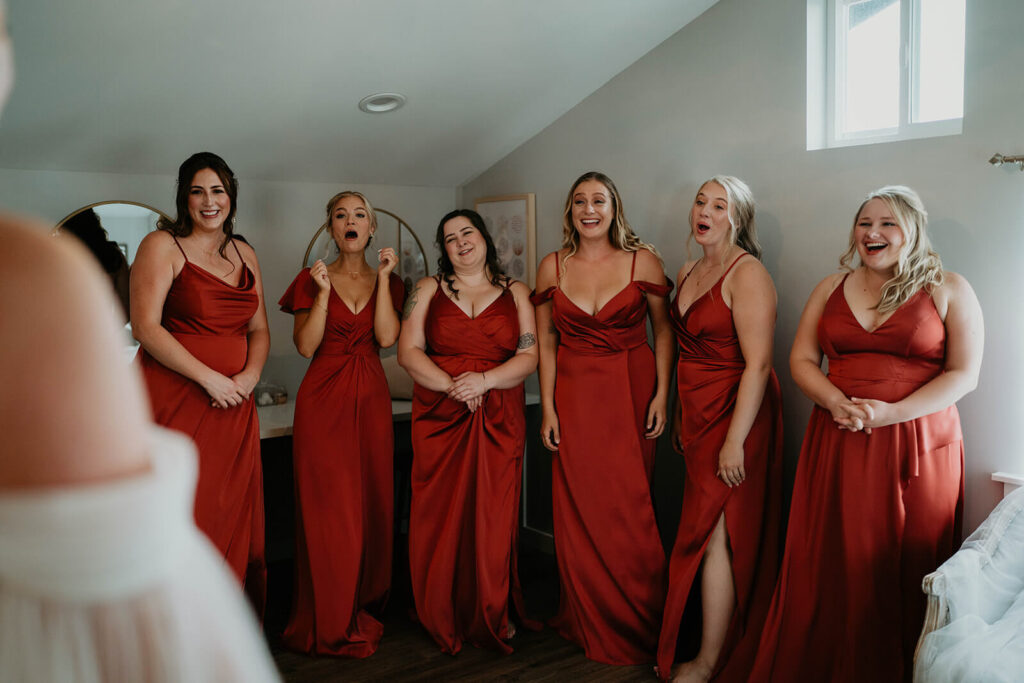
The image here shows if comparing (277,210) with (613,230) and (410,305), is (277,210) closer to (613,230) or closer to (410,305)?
(410,305)

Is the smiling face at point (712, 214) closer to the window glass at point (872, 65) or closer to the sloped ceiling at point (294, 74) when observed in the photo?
the window glass at point (872, 65)

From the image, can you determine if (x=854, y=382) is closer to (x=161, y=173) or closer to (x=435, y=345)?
(x=435, y=345)

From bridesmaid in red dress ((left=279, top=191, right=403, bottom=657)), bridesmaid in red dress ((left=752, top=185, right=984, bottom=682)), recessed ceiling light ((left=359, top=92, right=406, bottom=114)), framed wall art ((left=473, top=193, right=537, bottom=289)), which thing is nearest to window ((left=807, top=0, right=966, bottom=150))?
bridesmaid in red dress ((left=752, top=185, right=984, bottom=682))

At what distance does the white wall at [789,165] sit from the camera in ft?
8.57

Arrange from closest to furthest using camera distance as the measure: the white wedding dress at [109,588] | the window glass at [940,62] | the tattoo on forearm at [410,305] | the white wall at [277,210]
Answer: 1. the white wedding dress at [109,588]
2. the window glass at [940,62]
3. the tattoo on forearm at [410,305]
4. the white wall at [277,210]

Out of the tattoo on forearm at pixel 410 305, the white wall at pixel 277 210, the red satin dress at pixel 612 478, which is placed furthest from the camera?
the white wall at pixel 277 210

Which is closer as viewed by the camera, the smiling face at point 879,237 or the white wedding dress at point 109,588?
the white wedding dress at point 109,588

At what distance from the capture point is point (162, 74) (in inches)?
120

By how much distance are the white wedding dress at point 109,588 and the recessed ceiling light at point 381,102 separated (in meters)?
3.32

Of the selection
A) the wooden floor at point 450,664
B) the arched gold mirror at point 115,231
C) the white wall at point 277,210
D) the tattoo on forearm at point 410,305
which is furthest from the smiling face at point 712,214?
the arched gold mirror at point 115,231

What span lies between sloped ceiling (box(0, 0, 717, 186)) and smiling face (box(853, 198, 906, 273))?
4.86 ft

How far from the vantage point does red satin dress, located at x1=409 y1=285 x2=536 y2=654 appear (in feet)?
10.4

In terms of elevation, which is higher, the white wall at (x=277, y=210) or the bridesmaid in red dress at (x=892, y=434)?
the white wall at (x=277, y=210)

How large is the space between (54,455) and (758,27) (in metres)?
3.41
